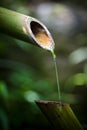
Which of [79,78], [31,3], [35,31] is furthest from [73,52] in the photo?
[35,31]

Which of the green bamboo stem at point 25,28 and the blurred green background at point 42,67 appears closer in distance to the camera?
the green bamboo stem at point 25,28

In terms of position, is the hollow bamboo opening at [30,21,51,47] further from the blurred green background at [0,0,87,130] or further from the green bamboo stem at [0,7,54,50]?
the blurred green background at [0,0,87,130]

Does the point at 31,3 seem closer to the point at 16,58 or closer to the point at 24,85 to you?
the point at 16,58

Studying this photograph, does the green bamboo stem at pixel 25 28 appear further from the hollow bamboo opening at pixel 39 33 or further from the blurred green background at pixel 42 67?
the blurred green background at pixel 42 67

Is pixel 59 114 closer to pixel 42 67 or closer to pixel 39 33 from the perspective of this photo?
pixel 39 33

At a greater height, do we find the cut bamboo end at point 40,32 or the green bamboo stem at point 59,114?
the cut bamboo end at point 40,32

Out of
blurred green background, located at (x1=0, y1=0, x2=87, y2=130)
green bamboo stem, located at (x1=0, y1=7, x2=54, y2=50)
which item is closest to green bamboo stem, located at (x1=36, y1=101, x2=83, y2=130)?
green bamboo stem, located at (x1=0, y1=7, x2=54, y2=50)

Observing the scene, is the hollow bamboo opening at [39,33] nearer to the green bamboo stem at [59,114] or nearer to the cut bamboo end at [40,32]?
the cut bamboo end at [40,32]

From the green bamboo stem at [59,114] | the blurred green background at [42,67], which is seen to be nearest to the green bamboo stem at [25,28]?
the green bamboo stem at [59,114]
